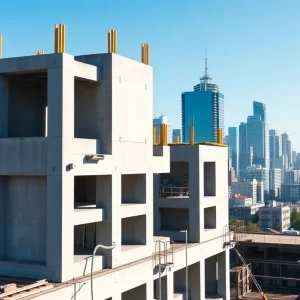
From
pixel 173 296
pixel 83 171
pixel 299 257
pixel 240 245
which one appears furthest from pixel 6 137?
pixel 299 257

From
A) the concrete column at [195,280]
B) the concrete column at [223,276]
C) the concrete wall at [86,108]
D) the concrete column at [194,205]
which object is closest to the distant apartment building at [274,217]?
the concrete column at [223,276]

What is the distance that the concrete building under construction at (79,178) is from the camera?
2323 centimetres

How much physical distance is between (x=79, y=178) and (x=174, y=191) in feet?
39.8

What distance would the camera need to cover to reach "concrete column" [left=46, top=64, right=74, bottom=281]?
75.5 ft

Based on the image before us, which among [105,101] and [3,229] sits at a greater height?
[105,101]

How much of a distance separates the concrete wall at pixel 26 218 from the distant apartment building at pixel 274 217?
168878mm

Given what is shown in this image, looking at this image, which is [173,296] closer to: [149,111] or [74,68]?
[149,111]

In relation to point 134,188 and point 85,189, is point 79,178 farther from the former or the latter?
point 134,188

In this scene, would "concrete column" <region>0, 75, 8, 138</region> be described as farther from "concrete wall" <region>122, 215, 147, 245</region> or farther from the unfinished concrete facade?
the unfinished concrete facade

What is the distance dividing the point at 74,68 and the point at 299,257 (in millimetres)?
46544

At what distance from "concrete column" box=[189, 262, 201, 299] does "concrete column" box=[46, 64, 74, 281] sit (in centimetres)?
1503

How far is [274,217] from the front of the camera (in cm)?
18800

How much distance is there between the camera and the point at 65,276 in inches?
915

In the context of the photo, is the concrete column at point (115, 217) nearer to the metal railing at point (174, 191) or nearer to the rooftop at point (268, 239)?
the metal railing at point (174, 191)
